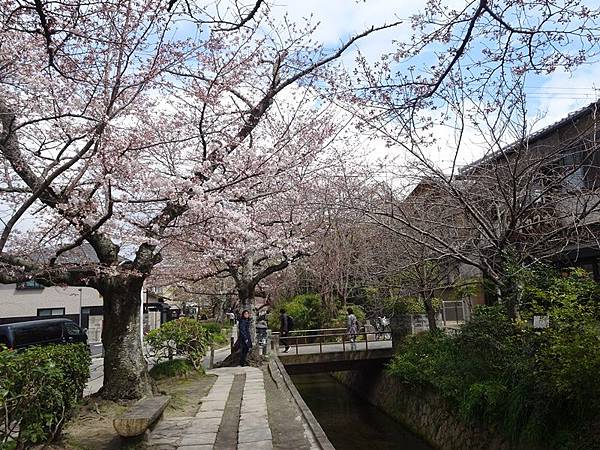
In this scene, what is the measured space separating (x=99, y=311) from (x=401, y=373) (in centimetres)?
2349

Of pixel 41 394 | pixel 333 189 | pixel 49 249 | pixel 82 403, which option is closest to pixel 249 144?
pixel 333 189

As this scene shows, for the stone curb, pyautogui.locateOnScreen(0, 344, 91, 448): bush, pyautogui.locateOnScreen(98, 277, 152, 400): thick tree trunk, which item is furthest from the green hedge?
pyautogui.locateOnScreen(0, 344, 91, 448): bush

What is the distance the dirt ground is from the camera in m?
5.92

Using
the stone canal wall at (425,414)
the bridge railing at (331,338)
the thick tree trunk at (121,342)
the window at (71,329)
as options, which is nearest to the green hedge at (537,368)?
the stone canal wall at (425,414)

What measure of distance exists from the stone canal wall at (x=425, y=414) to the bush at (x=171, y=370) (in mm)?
6666

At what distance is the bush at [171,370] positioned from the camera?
39.4ft

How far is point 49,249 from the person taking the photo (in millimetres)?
8656

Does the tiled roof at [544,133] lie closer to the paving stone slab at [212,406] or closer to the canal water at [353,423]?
the paving stone slab at [212,406]

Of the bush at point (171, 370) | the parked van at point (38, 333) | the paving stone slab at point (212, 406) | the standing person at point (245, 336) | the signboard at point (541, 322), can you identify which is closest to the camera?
the signboard at point (541, 322)

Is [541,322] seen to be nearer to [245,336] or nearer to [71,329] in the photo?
[245,336]

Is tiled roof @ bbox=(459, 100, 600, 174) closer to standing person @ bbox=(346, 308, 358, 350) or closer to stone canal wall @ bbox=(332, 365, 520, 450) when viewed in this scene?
stone canal wall @ bbox=(332, 365, 520, 450)

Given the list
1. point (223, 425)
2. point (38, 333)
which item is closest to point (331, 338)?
point (38, 333)

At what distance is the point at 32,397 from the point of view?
4.75 meters

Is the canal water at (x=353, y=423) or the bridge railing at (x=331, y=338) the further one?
the bridge railing at (x=331, y=338)
